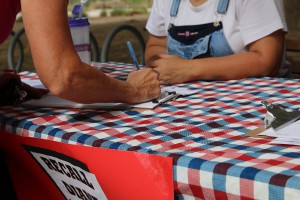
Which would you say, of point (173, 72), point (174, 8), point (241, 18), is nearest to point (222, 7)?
point (241, 18)

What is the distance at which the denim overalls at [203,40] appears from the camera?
8.10ft

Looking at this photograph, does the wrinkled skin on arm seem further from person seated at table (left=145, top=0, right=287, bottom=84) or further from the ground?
the ground

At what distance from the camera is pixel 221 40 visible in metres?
2.47

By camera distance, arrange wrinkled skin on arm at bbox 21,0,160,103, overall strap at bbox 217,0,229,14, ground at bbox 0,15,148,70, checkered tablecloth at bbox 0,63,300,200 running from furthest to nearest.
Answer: ground at bbox 0,15,148,70, overall strap at bbox 217,0,229,14, wrinkled skin on arm at bbox 21,0,160,103, checkered tablecloth at bbox 0,63,300,200

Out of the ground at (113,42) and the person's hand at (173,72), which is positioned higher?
the person's hand at (173,72)

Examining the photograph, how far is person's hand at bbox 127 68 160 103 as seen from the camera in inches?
71.9

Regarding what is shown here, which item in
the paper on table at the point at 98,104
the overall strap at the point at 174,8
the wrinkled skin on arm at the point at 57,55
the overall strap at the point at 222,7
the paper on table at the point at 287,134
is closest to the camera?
the paper on table at the point at 287,134

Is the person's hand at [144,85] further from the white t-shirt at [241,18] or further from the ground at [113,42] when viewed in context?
the ground at [113,42]

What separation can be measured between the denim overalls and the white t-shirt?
0.02 metres

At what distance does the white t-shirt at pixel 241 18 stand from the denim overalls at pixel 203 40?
0.02 metres

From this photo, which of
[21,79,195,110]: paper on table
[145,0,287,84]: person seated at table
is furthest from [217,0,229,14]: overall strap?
[21,79,195,110]: paper on table

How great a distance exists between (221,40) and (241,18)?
0.40 feet

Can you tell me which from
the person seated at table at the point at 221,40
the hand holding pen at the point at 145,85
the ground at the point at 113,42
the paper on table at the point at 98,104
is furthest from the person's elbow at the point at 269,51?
the ground at the point at 113,42

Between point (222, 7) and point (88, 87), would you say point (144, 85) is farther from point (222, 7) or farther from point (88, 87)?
point (222, 7)
